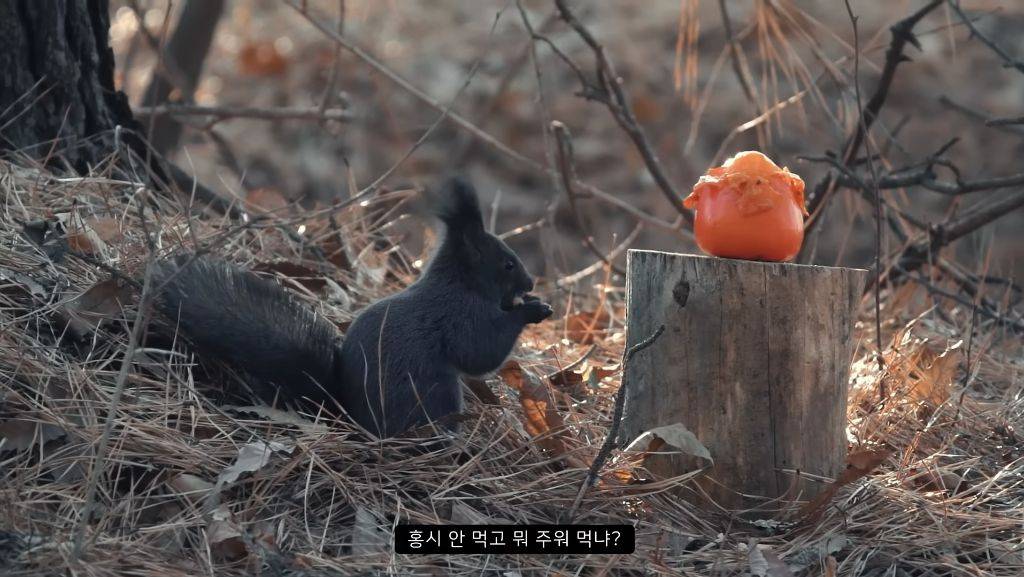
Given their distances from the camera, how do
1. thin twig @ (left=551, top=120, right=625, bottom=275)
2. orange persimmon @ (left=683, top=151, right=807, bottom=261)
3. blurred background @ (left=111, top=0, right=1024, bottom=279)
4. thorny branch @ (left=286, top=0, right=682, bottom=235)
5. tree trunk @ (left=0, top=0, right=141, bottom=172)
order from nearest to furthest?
orange persimmon @ (left=683, top=151, right=807, bottom=261)
tree trunk @ (left=0, top=0, right=141, bottom=172)
thorny branch @ (left=286, top=0, right=682, bottom=235)
thin twig @ (left=551, top=120, right=625, bottom=275)
blurred background @ (left=111, top=0, right=1024, bottom=279)

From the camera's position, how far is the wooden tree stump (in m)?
2.50

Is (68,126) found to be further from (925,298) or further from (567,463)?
(925,298)

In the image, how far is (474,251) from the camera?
2906 mm

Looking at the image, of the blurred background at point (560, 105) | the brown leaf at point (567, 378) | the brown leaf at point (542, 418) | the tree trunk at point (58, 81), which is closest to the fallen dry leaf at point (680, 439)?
the brown leaf at point (542, 418)

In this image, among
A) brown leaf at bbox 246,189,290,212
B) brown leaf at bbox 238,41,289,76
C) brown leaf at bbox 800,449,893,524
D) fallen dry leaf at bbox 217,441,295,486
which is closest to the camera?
fallen dry leaf at bbox 217,441,295,486

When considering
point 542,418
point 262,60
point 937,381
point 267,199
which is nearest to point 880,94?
point 937,381

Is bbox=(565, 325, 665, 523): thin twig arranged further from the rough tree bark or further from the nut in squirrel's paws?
the rough tree bark

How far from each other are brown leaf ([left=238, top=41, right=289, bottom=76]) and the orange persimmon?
678cm

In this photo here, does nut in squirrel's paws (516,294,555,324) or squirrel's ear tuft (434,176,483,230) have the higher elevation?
squirrel's ear tuft (434,176,483,230)

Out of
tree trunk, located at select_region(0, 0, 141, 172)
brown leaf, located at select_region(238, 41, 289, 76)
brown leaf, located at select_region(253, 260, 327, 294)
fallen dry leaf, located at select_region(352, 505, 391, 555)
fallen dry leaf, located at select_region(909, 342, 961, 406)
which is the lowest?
fallen dry leaf, located at select_region(352, 505, 391, 555)

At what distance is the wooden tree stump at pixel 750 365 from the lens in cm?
250

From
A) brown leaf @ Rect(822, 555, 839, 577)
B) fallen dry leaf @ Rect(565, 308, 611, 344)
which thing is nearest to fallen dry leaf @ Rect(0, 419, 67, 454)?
brown leaf @ Rect(822, 555, 839, 577)

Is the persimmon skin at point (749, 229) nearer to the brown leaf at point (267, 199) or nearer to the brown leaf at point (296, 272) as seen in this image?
the brown leaf at point (296, 272)

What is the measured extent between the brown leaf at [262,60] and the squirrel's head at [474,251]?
6379 millimetres
